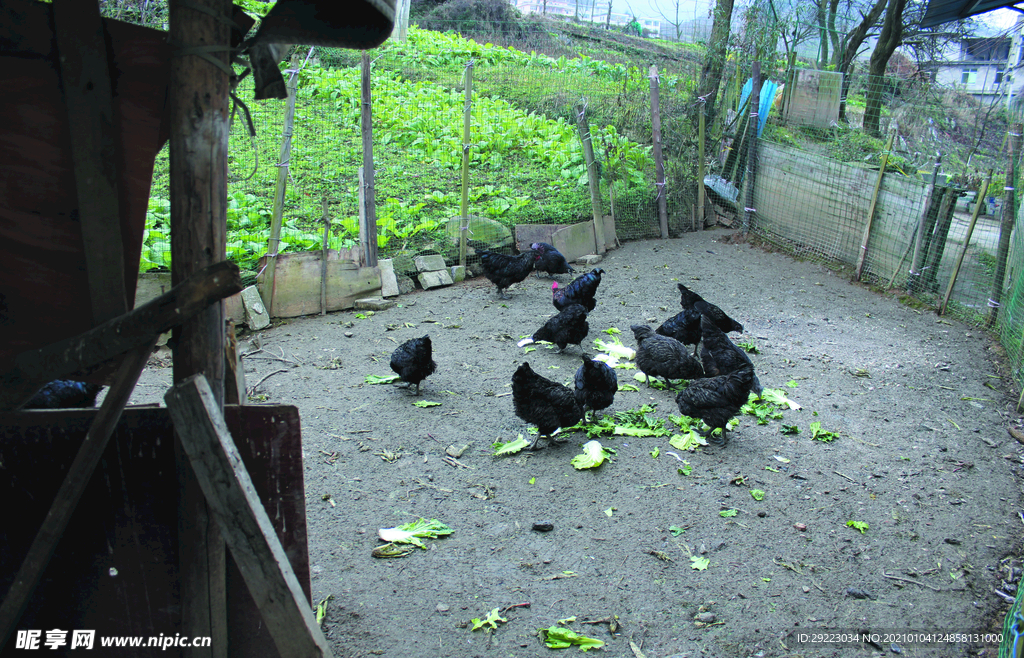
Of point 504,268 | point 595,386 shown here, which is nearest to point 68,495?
point 595,386

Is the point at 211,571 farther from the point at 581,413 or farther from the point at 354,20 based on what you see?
the point at 581,413

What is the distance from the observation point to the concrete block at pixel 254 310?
8859 mm

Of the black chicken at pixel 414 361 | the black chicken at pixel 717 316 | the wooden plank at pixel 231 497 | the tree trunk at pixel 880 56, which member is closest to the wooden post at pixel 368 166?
the black chicken at pixel 414 361

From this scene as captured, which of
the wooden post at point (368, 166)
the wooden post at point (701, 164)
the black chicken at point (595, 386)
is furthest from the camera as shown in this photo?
the wooden post at point (701, 164)

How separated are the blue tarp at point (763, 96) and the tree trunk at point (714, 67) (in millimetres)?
619

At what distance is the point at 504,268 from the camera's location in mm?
10180

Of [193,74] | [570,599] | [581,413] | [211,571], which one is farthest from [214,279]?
[581,413]

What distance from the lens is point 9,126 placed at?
2.38 metres

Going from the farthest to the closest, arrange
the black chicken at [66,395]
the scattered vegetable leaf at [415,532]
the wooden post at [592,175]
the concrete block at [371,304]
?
the wooden post at [592,175]
the concrete block at [371,304]
the black chicken at [66,395]
the scattered vegetable leaf at [415,532]

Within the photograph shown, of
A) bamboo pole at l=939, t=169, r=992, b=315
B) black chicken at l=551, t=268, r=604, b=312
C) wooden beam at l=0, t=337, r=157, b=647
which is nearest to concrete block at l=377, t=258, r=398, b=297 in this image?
black chicken at l=551, t=268, r=604, b=312

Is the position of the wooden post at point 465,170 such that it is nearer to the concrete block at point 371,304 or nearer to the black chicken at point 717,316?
the concrete block at point 371,304

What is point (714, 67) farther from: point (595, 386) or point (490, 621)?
point (490, 621)

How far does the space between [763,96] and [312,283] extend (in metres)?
10.7

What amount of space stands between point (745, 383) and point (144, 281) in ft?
25.4
